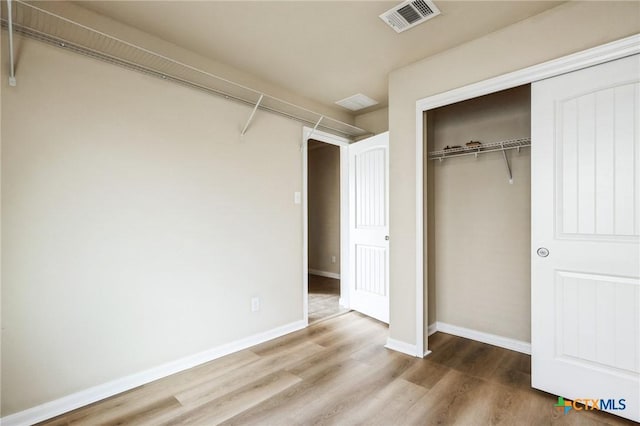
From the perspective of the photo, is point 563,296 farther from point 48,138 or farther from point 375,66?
point 48,138

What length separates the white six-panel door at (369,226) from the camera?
3338 mm

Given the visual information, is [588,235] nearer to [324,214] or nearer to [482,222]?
[482,222]

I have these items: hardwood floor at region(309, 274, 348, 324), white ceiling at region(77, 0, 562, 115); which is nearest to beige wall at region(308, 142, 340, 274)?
hardwood floor at region(309, 274, 348, 324)

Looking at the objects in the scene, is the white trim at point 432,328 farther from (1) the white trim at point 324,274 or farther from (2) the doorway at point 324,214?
(1) the white trim at point 324,274

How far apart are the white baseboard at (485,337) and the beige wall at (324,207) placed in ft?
9.22

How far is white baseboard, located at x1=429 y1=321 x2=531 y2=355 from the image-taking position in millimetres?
2676

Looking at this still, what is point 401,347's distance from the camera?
2709 mm

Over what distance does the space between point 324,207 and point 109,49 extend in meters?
4.51

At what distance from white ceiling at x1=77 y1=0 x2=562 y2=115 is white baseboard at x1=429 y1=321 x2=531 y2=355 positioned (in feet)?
7.77

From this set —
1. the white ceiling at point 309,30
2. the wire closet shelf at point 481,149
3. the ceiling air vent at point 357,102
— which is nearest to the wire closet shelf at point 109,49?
the white ceiling at point 309,30

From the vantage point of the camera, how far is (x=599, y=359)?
6.07 feet

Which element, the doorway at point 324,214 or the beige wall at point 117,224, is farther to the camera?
the doorway at point 324,214

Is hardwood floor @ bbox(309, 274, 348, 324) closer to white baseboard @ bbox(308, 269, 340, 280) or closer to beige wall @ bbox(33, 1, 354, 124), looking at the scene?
white baseboard @ bbox(308, 269, 340, 280)

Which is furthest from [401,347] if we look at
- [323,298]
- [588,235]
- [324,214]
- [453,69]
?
[324,214]
